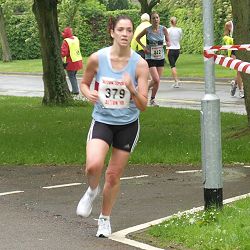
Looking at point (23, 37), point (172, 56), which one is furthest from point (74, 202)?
point (23, 37)

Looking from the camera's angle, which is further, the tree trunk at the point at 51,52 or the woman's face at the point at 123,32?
the tree trunk at the point at 51,52

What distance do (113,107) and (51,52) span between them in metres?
12.7

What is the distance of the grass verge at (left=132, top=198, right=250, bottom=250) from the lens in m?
6.66

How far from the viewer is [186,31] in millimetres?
46125

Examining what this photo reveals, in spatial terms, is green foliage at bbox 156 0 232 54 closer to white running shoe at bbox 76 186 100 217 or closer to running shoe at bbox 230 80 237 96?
running shoe at bbox 230 80 237 96

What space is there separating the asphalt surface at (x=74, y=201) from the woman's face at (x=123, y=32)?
1658 millimetres

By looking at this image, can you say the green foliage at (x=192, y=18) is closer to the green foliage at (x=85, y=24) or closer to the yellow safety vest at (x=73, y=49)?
the green foliage at (x=85, y=24)

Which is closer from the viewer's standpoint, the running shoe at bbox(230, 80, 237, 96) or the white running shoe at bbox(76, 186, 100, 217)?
the white running shoe at bbox(76, 186, 100, 217)

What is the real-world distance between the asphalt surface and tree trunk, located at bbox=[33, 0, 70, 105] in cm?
862

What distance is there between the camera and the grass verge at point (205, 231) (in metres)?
6.66

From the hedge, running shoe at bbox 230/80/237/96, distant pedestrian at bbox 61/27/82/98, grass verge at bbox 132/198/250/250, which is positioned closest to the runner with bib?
running shoe at bbox 230/80/237/96

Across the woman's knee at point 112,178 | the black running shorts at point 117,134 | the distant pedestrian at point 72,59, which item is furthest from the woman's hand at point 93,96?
the distant pedestrian at point 72,59

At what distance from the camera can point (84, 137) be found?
13.7 meters

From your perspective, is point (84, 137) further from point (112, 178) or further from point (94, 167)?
point (94, 167)
